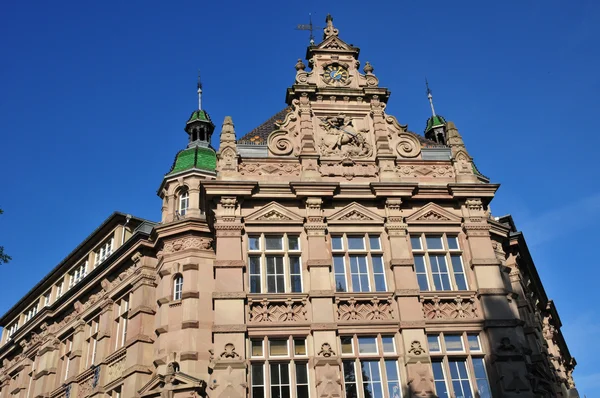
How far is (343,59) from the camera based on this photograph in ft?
90.3

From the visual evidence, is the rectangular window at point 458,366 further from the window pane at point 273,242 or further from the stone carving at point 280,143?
the stone carving at point 280,143

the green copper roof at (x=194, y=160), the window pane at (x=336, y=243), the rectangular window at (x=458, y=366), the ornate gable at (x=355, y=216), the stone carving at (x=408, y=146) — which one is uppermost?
the green copper roof at (x=194, y=160)

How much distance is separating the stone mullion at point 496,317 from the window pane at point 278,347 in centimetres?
672

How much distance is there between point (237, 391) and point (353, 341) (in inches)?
161

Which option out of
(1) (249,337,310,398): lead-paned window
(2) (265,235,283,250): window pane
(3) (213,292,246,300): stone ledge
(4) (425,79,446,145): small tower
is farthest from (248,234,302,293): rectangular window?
(4) (425,79,446,145): small tower

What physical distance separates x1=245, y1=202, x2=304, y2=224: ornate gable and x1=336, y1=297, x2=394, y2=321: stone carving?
10.8ft

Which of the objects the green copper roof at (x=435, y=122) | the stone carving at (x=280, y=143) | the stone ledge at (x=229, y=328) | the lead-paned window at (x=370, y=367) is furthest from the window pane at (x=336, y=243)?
the green copper roof at (x=435, y=122)

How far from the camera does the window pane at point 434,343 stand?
2156 cm

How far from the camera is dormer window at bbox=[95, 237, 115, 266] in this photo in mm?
31688

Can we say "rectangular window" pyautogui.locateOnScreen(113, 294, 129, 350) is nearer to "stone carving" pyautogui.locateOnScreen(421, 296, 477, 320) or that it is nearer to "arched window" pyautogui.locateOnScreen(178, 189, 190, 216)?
"arched window" pyautogui.locateOnScreen(178, 189, 190, 216)

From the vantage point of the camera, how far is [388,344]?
21438 millimetres

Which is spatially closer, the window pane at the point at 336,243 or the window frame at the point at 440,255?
the window frame at the point at 440,255

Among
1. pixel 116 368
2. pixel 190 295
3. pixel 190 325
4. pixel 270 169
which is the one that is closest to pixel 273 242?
pixel 270 169

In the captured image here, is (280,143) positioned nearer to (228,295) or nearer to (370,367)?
(228,295)
